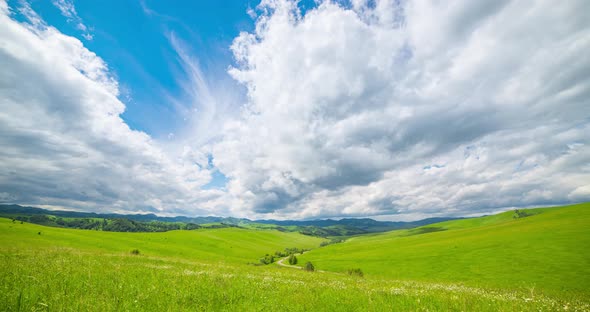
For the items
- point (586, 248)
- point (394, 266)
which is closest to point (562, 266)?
point (586, 248)

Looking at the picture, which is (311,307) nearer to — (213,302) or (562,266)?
(213,302)

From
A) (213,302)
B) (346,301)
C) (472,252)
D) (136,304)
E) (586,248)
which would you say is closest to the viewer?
(136,304)

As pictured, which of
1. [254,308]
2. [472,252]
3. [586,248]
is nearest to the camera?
[254,308]

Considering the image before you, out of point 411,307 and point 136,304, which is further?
point 411,307

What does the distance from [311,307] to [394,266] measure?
244 feet

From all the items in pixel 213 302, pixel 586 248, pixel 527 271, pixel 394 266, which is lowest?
pixel 394 266

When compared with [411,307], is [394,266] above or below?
below

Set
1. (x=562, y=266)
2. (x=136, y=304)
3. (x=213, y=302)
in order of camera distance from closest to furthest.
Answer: (x=136, y=304)
(x=213, y=302)
(x=562, y=266)

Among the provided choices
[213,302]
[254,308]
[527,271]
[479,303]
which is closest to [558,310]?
[479,303]

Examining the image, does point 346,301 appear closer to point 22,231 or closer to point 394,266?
point 394,266

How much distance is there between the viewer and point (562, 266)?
47.4m

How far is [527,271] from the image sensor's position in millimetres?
49000

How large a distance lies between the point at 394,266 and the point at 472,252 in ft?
75.2

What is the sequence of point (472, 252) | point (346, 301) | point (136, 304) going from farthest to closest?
point (472, 252)
point (346, 301)
point (136, 304)
